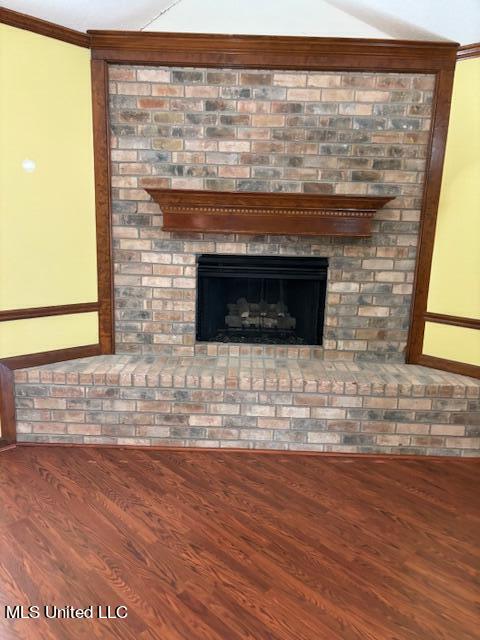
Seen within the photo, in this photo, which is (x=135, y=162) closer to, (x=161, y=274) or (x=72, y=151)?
(x=72, y=151)

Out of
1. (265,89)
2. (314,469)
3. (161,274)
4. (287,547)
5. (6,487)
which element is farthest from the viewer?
(161,274)

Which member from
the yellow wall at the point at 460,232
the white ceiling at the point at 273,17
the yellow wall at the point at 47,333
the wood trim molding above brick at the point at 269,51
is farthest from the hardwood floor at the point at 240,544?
the white ceiling at the point at 273,17

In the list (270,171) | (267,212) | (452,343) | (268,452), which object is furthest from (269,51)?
(268,452)

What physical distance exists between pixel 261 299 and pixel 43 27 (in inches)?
80.3

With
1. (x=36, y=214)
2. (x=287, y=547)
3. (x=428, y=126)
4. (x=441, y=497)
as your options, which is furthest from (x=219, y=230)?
(x=441, y=497)

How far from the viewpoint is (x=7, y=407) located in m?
2.45

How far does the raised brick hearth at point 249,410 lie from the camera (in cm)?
248

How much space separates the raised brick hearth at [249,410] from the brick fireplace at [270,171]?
0.40 metres

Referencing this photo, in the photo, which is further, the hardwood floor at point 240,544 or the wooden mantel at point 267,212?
the wooden mantel at point 267,212

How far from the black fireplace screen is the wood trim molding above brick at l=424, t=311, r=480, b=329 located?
2.29 feet

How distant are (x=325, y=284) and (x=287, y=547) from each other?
163cm

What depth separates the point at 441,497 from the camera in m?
2.14

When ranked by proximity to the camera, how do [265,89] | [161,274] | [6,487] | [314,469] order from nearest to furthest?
[6,487] → [314,469] → [265,89] → [161,274]

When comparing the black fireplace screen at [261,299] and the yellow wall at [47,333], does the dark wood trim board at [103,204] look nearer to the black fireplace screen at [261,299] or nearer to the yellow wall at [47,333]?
the yellow wall at [47,333]
